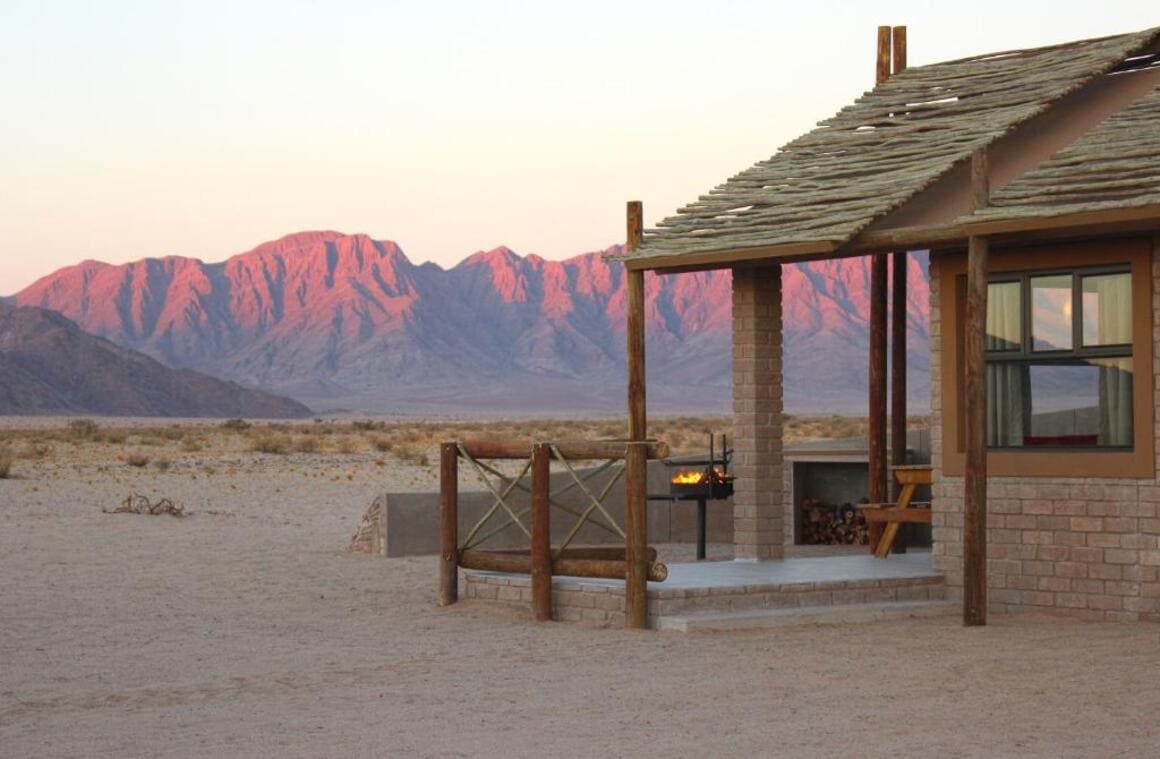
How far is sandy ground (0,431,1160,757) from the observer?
27.7ft

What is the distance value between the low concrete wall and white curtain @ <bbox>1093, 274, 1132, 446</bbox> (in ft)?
24.2

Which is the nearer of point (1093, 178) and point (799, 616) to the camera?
point (1093, 178)

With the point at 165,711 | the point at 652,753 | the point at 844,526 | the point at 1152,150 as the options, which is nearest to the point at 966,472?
the point at 1152,150

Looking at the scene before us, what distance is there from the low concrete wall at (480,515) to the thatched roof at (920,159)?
4796 millimetres

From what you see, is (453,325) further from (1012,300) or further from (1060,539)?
(1060,539)

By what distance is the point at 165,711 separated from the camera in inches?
375

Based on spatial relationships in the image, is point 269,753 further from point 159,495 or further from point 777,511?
point 159,495

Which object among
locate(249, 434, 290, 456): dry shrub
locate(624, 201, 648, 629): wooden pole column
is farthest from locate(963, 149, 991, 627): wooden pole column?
locate(249, 434, 290, 456): dry shrub

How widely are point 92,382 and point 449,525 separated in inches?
3951

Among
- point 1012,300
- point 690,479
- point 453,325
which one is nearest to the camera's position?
point 1012,300

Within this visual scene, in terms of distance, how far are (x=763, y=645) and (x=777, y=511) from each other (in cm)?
317

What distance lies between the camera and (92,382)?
110m

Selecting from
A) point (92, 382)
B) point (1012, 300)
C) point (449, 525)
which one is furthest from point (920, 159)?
point (92, 382)

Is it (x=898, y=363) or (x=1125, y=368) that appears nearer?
(x=1125, y=368)
